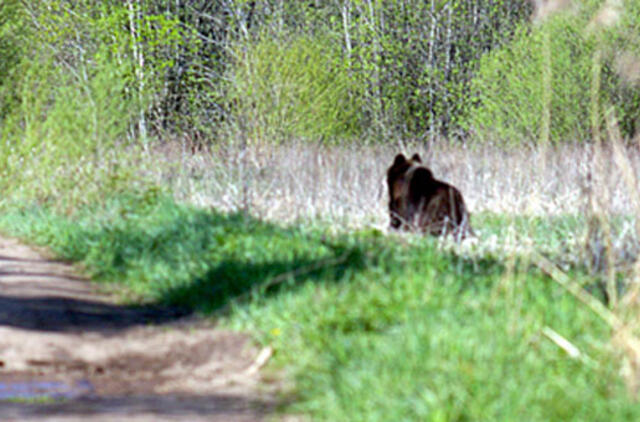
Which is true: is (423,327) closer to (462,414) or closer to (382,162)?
(462,414)

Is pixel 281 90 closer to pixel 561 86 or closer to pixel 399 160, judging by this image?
pixel 561 86

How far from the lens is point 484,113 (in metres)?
26.0

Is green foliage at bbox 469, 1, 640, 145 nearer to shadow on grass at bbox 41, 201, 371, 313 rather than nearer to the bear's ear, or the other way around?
the bear's ear

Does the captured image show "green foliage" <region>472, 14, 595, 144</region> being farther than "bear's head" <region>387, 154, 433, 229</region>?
Yes

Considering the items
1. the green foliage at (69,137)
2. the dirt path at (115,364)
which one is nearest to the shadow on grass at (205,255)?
the dirt path at (115,364)

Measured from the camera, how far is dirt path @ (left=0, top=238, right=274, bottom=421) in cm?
511

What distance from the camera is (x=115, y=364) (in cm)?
630

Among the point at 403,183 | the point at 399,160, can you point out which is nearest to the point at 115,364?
the point at 403,183

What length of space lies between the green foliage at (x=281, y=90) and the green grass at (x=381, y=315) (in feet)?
42.1

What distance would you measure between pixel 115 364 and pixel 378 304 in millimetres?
1584

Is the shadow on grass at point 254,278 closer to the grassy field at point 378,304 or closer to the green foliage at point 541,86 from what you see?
the grassy field at point 378,304

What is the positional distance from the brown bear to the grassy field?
1.14 feet

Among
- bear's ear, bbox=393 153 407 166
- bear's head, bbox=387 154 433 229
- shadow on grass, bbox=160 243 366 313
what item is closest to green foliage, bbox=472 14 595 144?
bear's ear, bbox=393 153 407 166

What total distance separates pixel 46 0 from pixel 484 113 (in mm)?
12051
